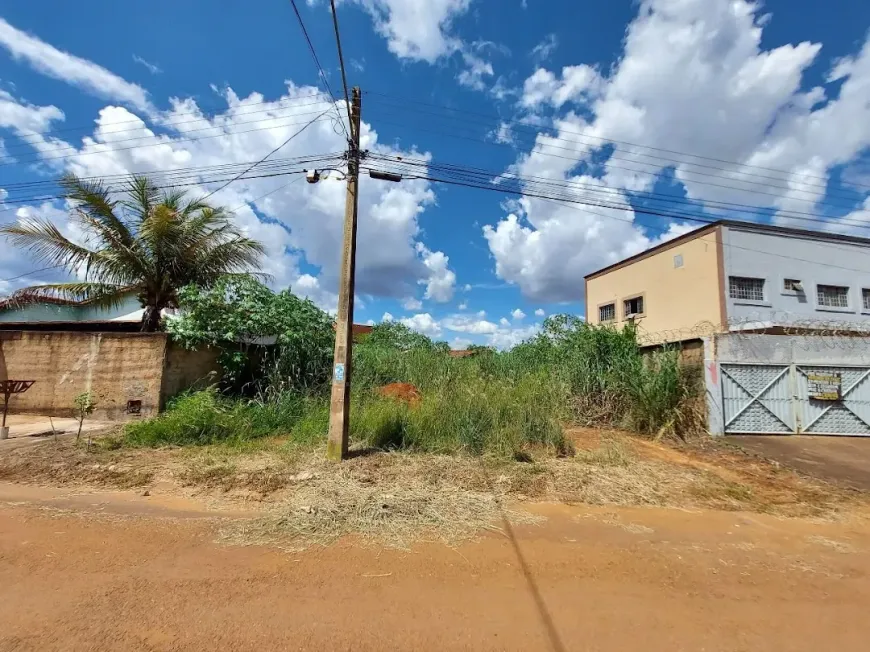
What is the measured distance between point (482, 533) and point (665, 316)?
60.3ft

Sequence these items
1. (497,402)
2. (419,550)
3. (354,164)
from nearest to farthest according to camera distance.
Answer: (419,550) → (354,164) → (497,402)

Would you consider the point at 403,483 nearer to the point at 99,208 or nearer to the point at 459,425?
the point at 459,425

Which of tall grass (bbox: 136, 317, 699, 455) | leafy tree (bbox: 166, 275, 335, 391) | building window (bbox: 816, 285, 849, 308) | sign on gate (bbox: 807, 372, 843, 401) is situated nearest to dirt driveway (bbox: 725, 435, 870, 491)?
sign on gate (bbox: 807, 372, 843, 401)

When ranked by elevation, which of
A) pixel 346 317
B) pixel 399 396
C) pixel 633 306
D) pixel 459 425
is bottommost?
pixel 459 425

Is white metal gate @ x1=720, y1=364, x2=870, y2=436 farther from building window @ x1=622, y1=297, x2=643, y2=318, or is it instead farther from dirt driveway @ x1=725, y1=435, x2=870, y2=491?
building window @ x1=622, y1=297, x2=643, y2=318

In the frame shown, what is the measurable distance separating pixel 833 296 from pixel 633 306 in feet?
24.9

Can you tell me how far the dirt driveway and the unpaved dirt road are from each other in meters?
3.41

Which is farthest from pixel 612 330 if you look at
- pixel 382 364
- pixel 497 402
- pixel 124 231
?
pixel 124 231

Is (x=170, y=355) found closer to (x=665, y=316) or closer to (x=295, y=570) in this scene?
(x=295, y=570)

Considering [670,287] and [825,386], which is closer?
[825,386]

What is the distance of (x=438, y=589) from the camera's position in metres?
3.25

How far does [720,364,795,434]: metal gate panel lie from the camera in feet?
33.3

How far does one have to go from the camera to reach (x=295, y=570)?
3.49 meters

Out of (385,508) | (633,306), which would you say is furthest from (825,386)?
(633,306)
